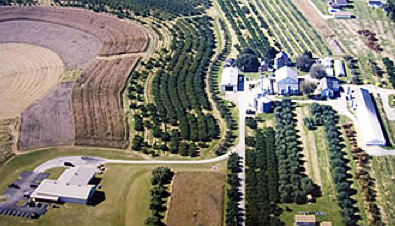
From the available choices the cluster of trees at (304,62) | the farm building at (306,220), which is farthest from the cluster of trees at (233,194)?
the cluster of trees at (304,62)

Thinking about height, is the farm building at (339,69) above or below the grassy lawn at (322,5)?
below

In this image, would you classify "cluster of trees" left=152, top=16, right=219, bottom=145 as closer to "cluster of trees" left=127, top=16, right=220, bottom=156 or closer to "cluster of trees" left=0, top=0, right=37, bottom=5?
"cluster of trees" left=127, top=16, right=220, bottom=156

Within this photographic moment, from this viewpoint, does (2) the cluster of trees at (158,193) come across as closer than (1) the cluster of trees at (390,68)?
Yes

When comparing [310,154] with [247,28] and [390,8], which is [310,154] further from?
[390,8]

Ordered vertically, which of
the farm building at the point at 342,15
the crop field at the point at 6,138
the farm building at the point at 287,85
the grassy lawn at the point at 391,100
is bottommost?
the crop field at the point at 6,138

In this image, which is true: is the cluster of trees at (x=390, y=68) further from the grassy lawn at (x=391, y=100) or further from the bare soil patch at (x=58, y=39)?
the bare soil patch at (x=58, y=39)

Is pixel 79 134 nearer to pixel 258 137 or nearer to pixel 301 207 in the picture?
pixel 258 137

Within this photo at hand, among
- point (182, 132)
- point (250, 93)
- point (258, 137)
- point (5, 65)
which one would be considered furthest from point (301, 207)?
point (5, 65)
